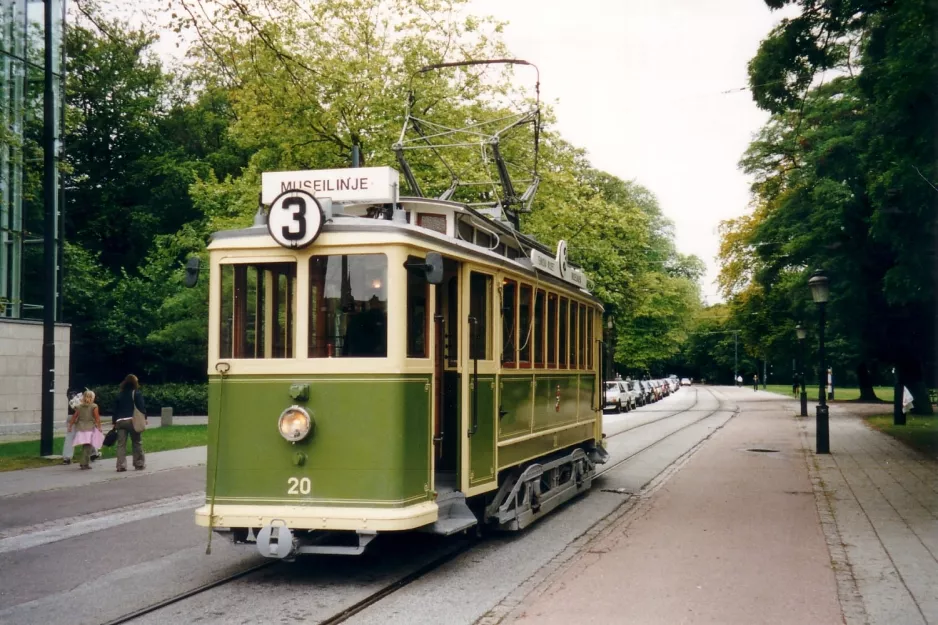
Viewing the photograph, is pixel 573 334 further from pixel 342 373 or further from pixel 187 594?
pixel 187 594

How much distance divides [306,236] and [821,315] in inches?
617

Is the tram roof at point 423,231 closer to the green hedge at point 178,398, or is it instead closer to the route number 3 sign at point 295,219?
the route number 3 sign at point 295,219

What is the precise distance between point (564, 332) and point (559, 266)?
91cm

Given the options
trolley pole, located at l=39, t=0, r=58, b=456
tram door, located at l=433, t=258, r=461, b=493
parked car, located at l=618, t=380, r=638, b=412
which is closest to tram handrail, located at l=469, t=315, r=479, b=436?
tram door, located at l=433, t=258, r=461, b=493

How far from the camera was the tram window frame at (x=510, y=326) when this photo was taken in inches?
380

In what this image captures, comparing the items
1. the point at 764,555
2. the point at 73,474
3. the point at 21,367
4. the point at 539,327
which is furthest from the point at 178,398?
the point at 764,555

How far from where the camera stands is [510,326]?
984cm

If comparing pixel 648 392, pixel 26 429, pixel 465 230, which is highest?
pixel 465 230

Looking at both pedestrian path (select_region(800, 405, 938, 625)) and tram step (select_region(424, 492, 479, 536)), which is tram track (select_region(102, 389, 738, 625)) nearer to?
tram step (select_region(424, 492, 479, 536))

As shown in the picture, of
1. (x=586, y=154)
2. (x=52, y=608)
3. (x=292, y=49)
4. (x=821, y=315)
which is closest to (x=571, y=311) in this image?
(x=52, y=608)

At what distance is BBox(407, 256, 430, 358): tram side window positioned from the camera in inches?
316

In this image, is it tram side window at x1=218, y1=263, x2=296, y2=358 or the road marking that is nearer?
tram side window at x1=218, y1=263, x2=296, y2=358

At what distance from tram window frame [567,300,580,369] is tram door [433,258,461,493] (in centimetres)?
392

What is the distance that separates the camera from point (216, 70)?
1178 centimetres
